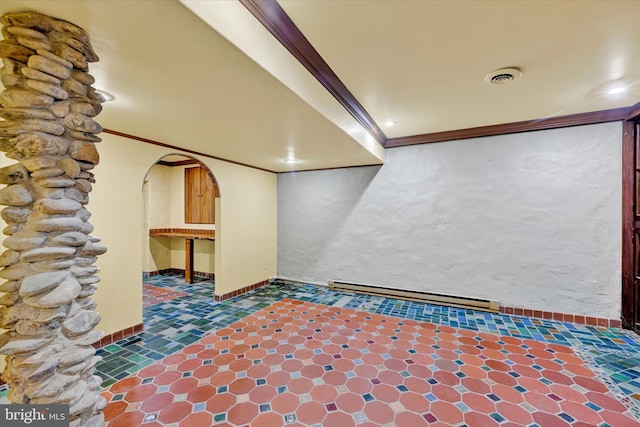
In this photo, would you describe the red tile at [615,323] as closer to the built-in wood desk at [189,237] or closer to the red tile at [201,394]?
the red tile at [201,394]

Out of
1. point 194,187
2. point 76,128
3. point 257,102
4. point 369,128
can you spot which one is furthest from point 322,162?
point 76,128

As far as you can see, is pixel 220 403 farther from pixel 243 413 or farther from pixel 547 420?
pixel 547 420

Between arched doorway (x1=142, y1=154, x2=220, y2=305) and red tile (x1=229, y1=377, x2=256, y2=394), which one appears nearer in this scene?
red tile (x1=229, y1=377, x2=256, y2=394)

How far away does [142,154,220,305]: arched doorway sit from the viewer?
16.9ft

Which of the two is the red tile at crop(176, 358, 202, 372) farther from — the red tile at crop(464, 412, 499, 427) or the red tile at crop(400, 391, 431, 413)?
the red tile at crop(464, 412, 499, 427)

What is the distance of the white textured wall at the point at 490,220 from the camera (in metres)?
3.06

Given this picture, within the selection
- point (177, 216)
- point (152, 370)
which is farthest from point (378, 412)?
point (177, 216)

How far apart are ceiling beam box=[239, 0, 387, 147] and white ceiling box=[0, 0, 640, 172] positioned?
40 millimetres

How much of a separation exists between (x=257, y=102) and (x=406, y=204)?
2.78m

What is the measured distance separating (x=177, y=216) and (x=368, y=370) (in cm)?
487

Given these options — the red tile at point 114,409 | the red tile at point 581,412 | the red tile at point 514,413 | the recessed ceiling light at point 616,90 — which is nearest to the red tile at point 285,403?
the red tile at point 114,409

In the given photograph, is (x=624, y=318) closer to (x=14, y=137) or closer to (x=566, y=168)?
(x=566, y=168)

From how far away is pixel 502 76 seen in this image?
2.15 m

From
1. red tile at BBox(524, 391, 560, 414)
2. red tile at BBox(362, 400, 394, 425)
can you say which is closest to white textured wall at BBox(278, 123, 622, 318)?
red tile at BBox(524, 391, 560, 414)
